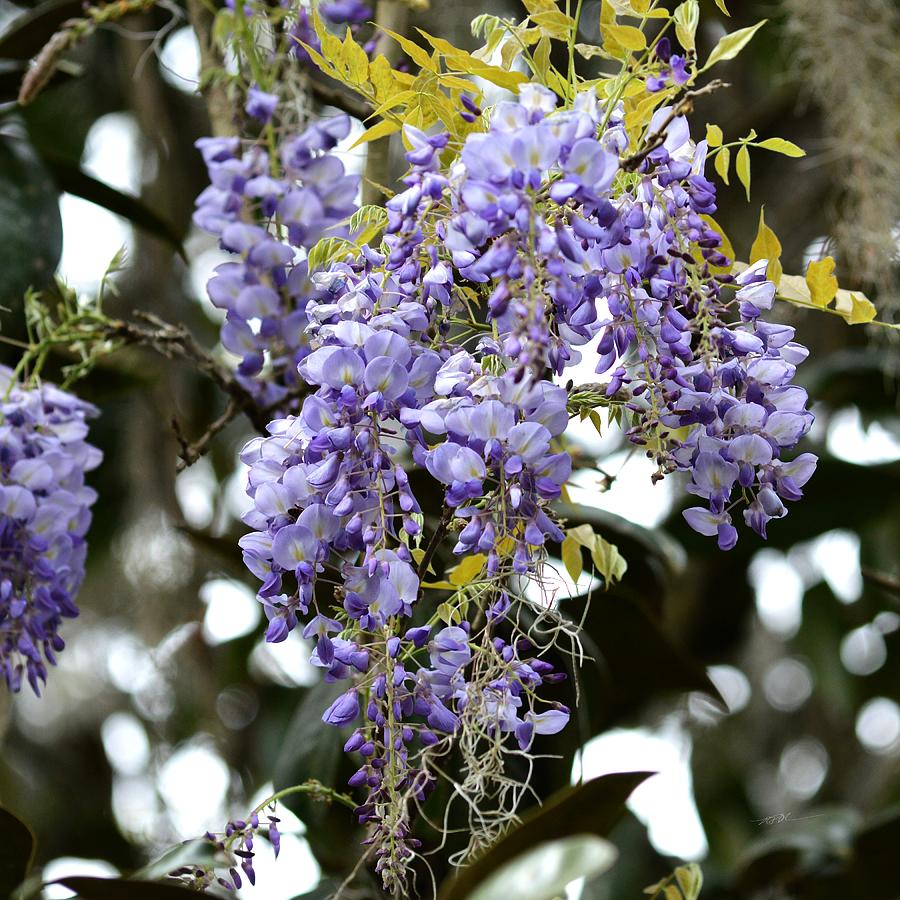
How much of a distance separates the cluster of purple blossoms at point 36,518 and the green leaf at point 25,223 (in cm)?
25

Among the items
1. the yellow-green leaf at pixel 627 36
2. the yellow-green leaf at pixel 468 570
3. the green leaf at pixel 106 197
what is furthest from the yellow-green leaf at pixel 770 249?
the green leaf at pixel 106 197

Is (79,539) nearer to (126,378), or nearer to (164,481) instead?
(126,378)

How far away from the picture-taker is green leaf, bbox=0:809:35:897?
785mm

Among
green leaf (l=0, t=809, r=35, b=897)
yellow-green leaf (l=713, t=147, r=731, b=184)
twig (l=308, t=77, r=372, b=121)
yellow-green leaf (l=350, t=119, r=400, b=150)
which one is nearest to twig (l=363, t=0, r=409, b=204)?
twig (l=308, t=77, r=372, b=121)

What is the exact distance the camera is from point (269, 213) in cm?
52

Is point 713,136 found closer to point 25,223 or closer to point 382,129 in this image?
point 382,129

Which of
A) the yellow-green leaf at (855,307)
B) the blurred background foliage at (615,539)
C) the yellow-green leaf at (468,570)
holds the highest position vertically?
the yellow-green leaf at (855,307)

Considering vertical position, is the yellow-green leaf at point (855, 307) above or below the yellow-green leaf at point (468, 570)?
above

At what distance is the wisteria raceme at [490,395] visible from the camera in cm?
55

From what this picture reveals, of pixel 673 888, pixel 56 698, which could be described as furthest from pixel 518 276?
pixel 56 698

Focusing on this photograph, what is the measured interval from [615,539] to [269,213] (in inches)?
28.1

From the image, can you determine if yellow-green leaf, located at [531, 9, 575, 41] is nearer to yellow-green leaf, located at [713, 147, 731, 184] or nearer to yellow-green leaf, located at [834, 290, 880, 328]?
yellow-green leaf, located at [713, 147, 731, 184]

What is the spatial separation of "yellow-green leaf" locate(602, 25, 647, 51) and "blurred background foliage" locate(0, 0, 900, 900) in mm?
469

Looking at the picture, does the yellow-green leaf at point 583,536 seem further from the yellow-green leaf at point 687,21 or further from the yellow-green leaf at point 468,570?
the yellow-green leaf at point 687,21
